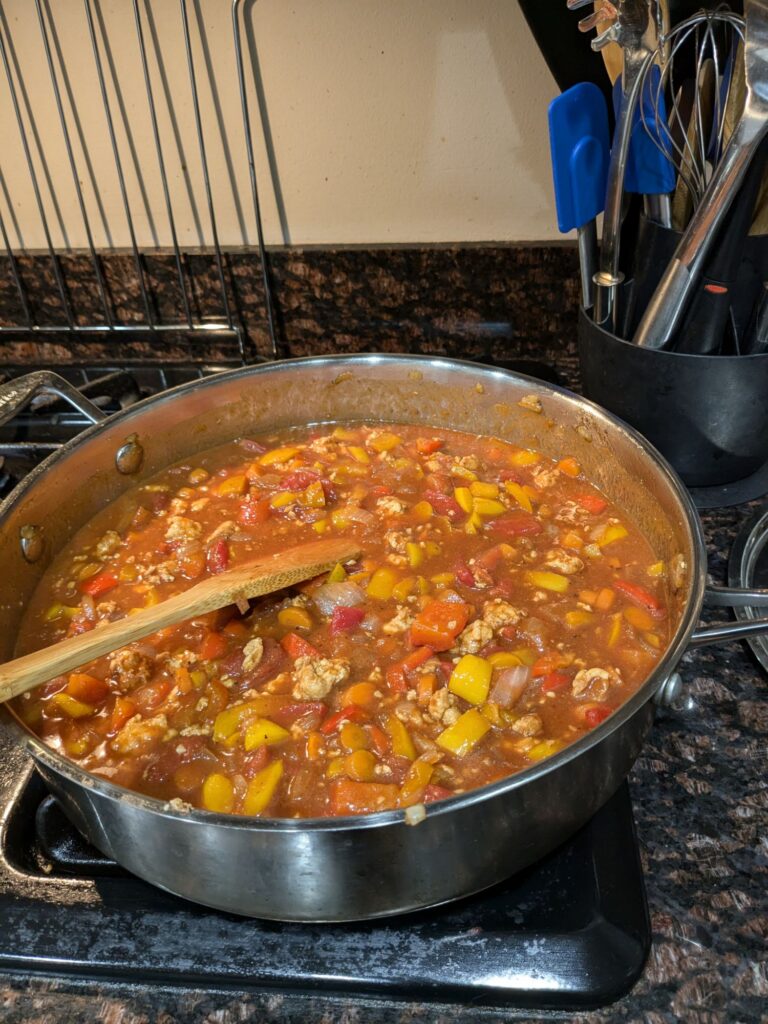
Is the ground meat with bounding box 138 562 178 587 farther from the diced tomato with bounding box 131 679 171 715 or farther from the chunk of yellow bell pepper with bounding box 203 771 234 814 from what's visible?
the chunk of yellow bell pepper with bounding box 203 771 234 814

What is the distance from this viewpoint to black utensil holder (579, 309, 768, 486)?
5.40 ft

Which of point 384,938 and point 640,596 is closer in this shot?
point 384,938

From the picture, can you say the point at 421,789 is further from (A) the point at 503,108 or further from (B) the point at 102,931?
(A) the point at 503,108

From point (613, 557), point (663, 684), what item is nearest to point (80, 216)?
point (613, 557)

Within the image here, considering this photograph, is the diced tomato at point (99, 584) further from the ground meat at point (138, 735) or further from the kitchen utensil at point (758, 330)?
the kitchen utensil at point (758, 330)

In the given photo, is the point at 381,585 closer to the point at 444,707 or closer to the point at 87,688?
the point at 444,707

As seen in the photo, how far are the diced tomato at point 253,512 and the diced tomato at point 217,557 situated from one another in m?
0.11

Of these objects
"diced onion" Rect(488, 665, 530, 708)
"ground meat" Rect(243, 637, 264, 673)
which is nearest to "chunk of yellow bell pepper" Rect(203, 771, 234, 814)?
"ground meat" Rect(243, 637, 264, 673)

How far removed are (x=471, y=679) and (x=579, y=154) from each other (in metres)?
1.08

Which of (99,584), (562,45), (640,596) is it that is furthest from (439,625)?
(562,45)

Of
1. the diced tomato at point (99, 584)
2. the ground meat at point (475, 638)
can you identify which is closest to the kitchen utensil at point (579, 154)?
the ground meat at point (475, 638)

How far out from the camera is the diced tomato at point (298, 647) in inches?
58.1

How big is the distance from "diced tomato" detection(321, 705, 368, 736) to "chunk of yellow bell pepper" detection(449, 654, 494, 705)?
0.52 ft

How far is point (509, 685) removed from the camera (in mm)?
1390
